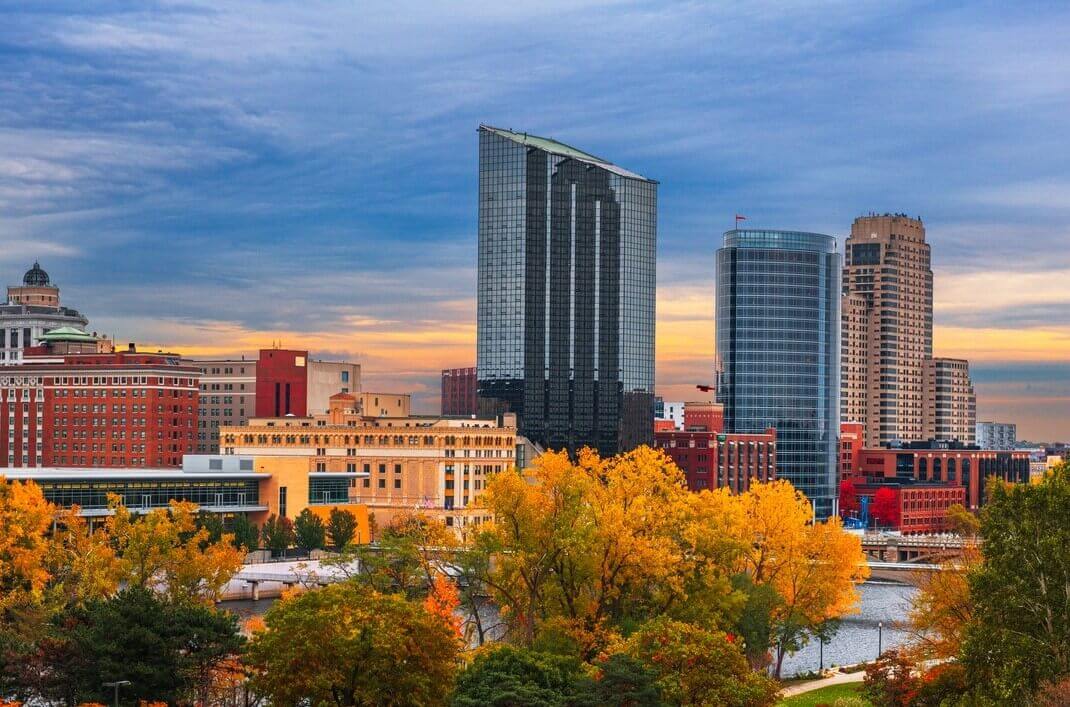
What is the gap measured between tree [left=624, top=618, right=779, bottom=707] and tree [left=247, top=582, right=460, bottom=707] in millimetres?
8716

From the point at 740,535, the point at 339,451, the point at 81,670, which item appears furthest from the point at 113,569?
the point at 339,451

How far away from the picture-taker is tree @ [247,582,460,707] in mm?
60375

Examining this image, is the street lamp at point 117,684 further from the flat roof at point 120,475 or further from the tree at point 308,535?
the tree at point 308,535

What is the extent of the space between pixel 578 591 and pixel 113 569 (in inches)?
1222

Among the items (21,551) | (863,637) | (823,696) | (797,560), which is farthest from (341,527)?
(823,696)

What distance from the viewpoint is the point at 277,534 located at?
15675cm

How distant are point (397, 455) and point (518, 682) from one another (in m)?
134

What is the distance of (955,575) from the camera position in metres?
85.8

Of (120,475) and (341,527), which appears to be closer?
(120,475)

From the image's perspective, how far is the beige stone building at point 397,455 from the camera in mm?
192250

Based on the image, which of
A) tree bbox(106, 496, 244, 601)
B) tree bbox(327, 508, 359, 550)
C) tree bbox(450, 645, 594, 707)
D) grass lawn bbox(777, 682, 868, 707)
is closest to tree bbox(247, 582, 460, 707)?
tree bbox(450, 645, 594, 707)

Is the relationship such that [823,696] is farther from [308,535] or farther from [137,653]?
[308,535]

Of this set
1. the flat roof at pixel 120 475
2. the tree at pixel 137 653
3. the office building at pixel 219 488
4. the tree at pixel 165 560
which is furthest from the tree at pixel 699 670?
the flat roof at pixel 120 475

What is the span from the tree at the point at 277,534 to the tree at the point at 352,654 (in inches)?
3727
